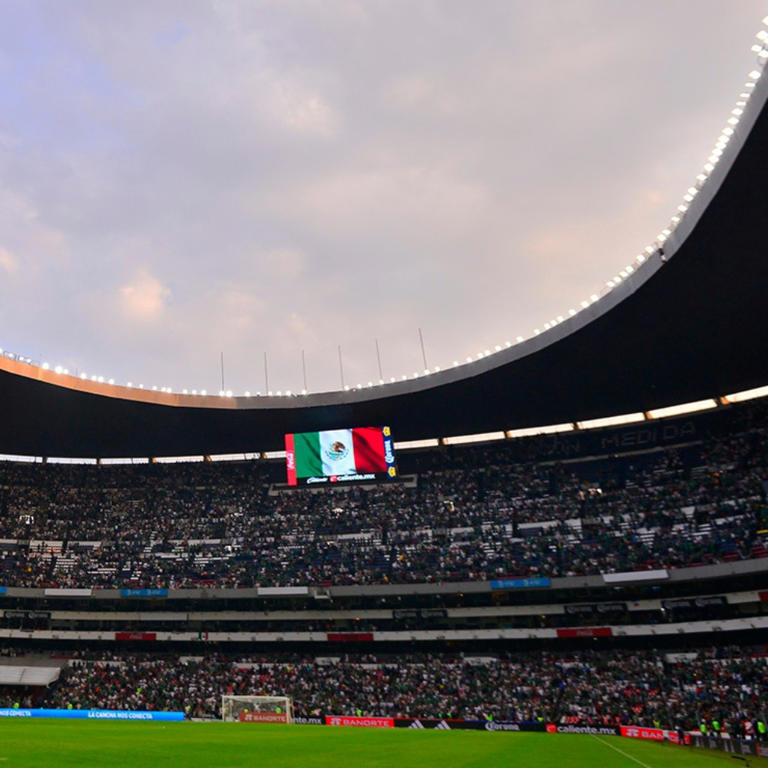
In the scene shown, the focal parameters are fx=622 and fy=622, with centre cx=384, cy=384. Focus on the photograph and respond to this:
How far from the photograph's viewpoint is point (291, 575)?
46.9 metres

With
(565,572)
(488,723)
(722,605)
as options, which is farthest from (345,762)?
(722,605)

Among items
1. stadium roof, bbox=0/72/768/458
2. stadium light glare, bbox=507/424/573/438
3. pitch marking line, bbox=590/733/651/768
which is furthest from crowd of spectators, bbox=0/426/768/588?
pitch marking line, bbox=590/733/651/768

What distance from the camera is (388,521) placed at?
52969 mm

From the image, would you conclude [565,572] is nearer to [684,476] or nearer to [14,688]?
[684,476]

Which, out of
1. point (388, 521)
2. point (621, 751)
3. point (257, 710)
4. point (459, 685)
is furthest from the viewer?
point (388, 521)

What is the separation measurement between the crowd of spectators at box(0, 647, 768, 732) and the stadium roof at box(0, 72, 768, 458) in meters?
18.2

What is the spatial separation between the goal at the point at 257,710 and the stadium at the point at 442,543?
164 mm

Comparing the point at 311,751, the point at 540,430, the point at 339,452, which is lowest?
the point at 311,751

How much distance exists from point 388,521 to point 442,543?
19.5 ft

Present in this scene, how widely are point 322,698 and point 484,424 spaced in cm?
2623

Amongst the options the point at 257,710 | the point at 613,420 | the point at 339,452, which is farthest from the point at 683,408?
the point at 257,710

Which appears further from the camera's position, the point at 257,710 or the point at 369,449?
the point at 369,449

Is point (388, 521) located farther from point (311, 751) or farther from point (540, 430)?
point (311, 751)

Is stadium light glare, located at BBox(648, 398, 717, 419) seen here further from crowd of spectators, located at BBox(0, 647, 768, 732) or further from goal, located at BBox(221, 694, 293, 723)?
goal, located at BBox(221, 694, 293, 723)
